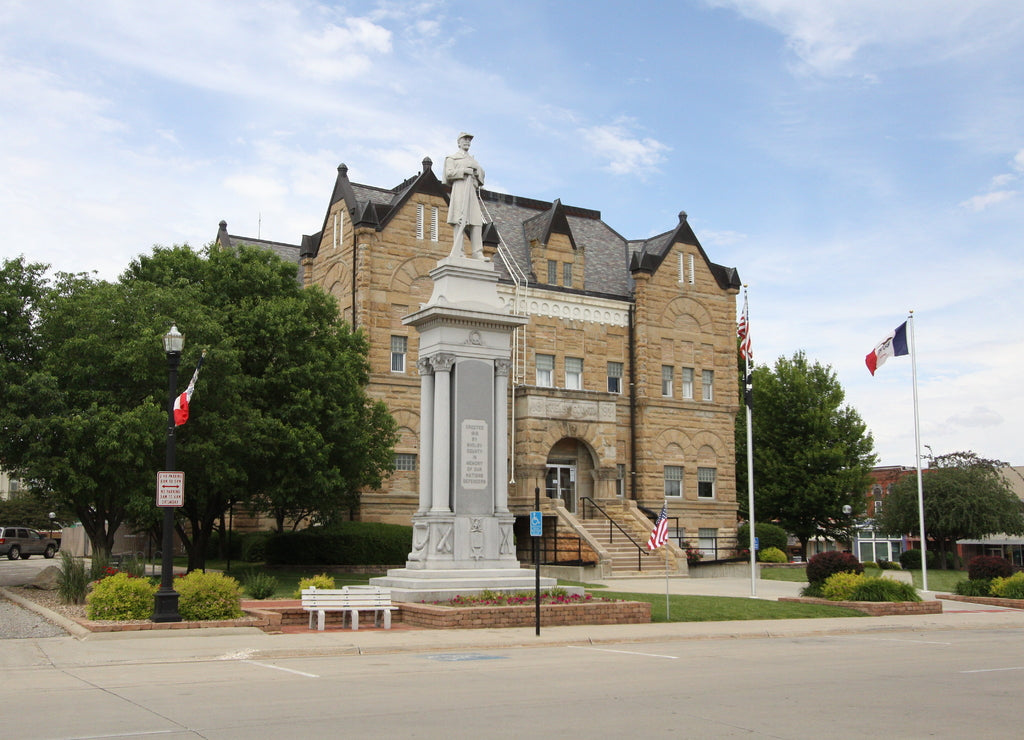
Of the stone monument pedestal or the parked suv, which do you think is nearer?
the stone monument pedestal

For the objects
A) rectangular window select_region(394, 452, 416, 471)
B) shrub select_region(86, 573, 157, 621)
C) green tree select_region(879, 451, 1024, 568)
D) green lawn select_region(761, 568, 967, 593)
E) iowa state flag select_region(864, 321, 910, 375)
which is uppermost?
iowa state flag select_region(864, 321, 910, 375)

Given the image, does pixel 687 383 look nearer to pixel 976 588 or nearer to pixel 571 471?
pixel 571 471

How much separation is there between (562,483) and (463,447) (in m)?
21.0

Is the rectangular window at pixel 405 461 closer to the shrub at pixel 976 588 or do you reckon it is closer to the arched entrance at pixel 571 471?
the arched entrance at pixel 571 471

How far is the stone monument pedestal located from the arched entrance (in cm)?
1938

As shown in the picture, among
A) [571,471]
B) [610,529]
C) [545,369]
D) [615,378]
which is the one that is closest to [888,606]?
[610,529]

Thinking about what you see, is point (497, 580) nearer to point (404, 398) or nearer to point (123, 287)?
point (123, 287)

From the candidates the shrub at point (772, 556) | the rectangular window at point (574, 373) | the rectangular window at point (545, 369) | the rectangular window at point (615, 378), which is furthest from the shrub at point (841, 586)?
the rectangular window at point (615, 378)

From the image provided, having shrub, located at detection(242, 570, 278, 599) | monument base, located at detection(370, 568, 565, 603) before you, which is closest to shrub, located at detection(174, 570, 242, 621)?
shrub, located at detection(242, 570, 278, 599)

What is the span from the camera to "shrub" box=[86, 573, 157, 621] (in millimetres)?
18516

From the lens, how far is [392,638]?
699 inches

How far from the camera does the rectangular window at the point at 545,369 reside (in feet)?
146

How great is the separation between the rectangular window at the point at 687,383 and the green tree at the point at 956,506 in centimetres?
1075

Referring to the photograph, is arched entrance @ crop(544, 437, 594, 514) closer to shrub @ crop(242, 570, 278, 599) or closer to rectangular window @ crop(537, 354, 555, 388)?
rectangular window @ crop(537, 354, 555, 388)
